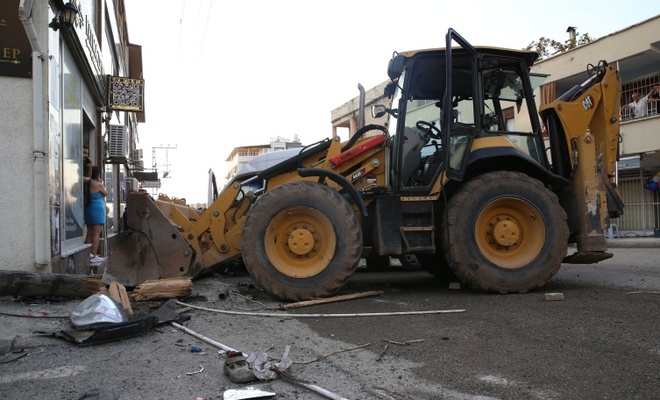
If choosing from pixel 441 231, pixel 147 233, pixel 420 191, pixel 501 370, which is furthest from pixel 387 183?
pixel 501 370

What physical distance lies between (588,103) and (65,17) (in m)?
6.40

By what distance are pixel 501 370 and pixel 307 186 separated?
297cm

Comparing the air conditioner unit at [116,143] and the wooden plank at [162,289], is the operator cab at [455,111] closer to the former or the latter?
the wooden plank at [162,289]

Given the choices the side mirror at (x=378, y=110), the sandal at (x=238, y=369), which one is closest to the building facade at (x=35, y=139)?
the sandal at (x=238, y=369)

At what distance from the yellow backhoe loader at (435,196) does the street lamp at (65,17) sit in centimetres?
235

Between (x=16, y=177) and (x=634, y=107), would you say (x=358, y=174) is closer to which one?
(x=16, y=177)

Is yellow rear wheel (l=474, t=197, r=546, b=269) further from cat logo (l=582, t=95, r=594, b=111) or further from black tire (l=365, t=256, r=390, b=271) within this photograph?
black tire (l=365, t=256, r=390, b=271)

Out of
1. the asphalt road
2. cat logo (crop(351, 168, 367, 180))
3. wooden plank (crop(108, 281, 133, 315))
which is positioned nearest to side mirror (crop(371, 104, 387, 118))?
cat logo (crop(351, 168, 367, 180))

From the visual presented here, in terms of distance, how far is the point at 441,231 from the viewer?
580 centimetres

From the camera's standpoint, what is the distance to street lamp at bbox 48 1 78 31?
6125 millimetres

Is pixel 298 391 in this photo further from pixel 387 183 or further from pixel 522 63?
pixel 522 63

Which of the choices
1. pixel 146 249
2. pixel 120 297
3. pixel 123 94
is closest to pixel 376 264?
pixel 146 249

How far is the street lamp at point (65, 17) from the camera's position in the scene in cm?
612

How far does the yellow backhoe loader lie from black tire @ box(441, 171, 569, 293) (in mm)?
14
